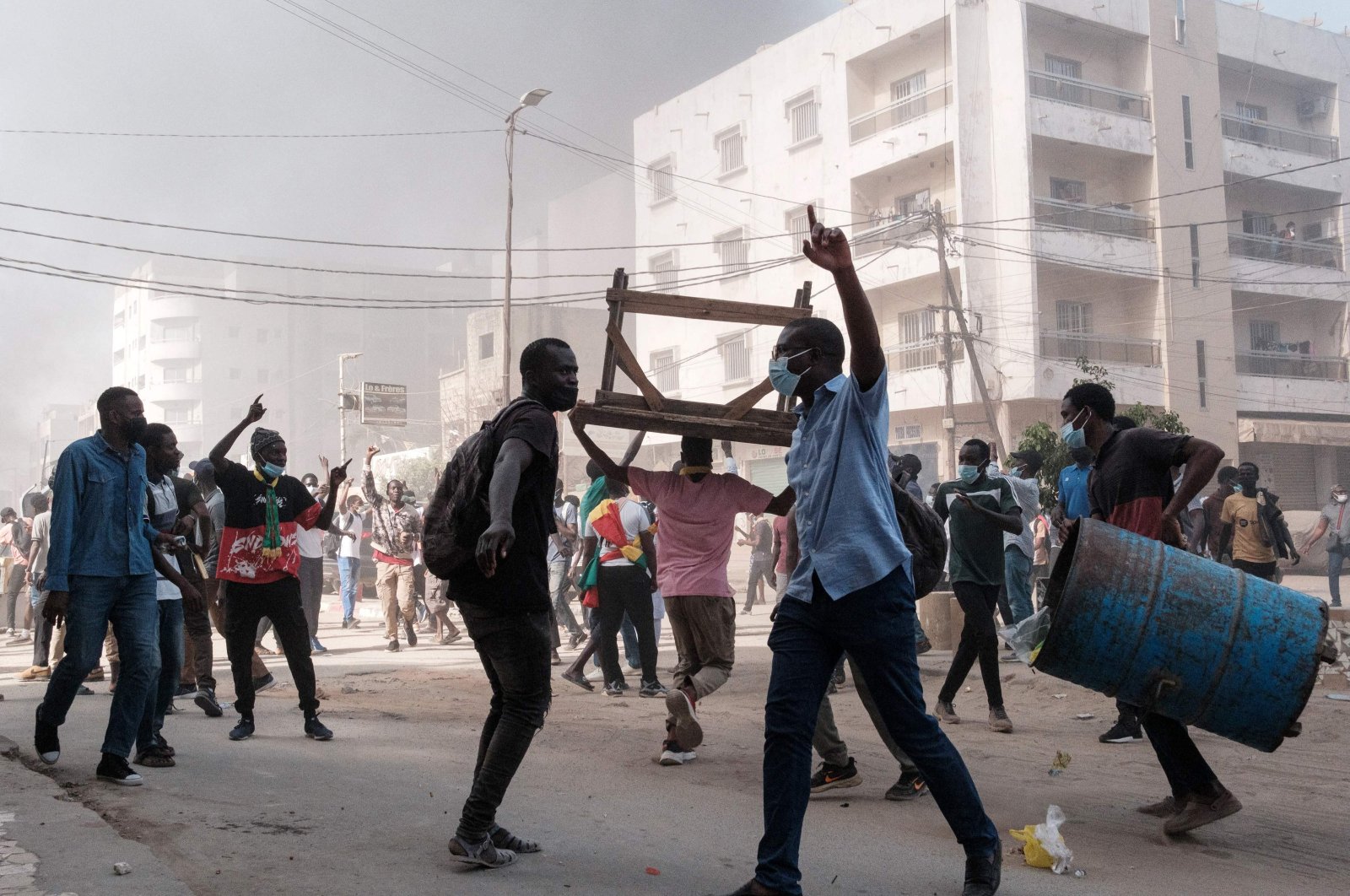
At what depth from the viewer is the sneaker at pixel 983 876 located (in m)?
3.44

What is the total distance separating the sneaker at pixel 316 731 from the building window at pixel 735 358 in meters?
30.3

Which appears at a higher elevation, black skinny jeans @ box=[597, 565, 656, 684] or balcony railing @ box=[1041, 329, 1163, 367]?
balcony railing @ box=[1041, 329, 1163, 367]

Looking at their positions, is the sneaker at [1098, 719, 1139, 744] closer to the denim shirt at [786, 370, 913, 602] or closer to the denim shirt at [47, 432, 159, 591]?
the denim shirt at [786, 370, 913, 602]

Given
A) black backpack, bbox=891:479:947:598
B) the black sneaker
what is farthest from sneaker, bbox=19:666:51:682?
the black sneaker

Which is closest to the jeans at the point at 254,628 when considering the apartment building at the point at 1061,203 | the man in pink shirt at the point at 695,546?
the man in pink shirt at the point at 695,546

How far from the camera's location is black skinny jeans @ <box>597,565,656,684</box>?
28.8ft

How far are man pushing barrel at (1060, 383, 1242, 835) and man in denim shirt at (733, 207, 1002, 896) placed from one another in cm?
128

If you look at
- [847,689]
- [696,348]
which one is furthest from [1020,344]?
[847,689]

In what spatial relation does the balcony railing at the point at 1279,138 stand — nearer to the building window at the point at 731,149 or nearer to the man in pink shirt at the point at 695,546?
the building window at the point at 731,149

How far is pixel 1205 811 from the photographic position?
14.1 ft

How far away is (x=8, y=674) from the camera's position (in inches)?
440

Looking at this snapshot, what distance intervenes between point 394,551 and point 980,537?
787cm

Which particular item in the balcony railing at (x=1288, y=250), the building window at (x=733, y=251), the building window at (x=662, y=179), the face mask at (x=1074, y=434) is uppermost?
the building window at (x=662, y=179)

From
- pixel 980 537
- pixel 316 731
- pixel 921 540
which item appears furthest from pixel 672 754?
pixel 980 537
